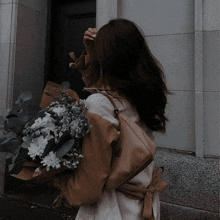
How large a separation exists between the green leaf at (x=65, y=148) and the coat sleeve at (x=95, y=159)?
91 mm

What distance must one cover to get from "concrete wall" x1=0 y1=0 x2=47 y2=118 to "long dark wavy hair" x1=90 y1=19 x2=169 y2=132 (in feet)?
12.9

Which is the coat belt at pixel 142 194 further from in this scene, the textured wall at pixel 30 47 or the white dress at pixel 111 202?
the textured wall at pixel 30 47

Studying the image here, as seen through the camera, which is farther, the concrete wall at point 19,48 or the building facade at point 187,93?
the concrete wall at point 19,48

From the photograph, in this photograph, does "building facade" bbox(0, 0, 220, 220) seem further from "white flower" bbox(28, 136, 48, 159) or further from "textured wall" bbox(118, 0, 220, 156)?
"white flower" bbox(28, 136, 48, 159)

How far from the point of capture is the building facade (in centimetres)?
334

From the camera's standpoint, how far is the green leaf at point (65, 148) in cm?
139

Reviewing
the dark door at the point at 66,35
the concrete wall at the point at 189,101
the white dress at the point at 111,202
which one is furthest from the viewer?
the dark door at the point at 66,35

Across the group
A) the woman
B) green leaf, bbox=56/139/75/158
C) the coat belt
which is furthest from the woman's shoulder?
the coat belt

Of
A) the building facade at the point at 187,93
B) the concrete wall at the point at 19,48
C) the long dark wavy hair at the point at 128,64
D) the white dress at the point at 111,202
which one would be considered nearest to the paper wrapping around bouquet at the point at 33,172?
the white dress at the point at 111,202

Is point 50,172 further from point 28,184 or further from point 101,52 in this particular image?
point 28,184

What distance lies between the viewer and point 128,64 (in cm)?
166

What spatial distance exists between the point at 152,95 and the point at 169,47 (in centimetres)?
238

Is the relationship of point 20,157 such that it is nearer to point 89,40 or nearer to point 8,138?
point 8,138

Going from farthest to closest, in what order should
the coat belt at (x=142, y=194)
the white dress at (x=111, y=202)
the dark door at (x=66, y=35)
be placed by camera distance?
the dark door at (x=66, y=35) → the coat belt at (x=142, y=194) → the white dress at (x=111, y=202)
